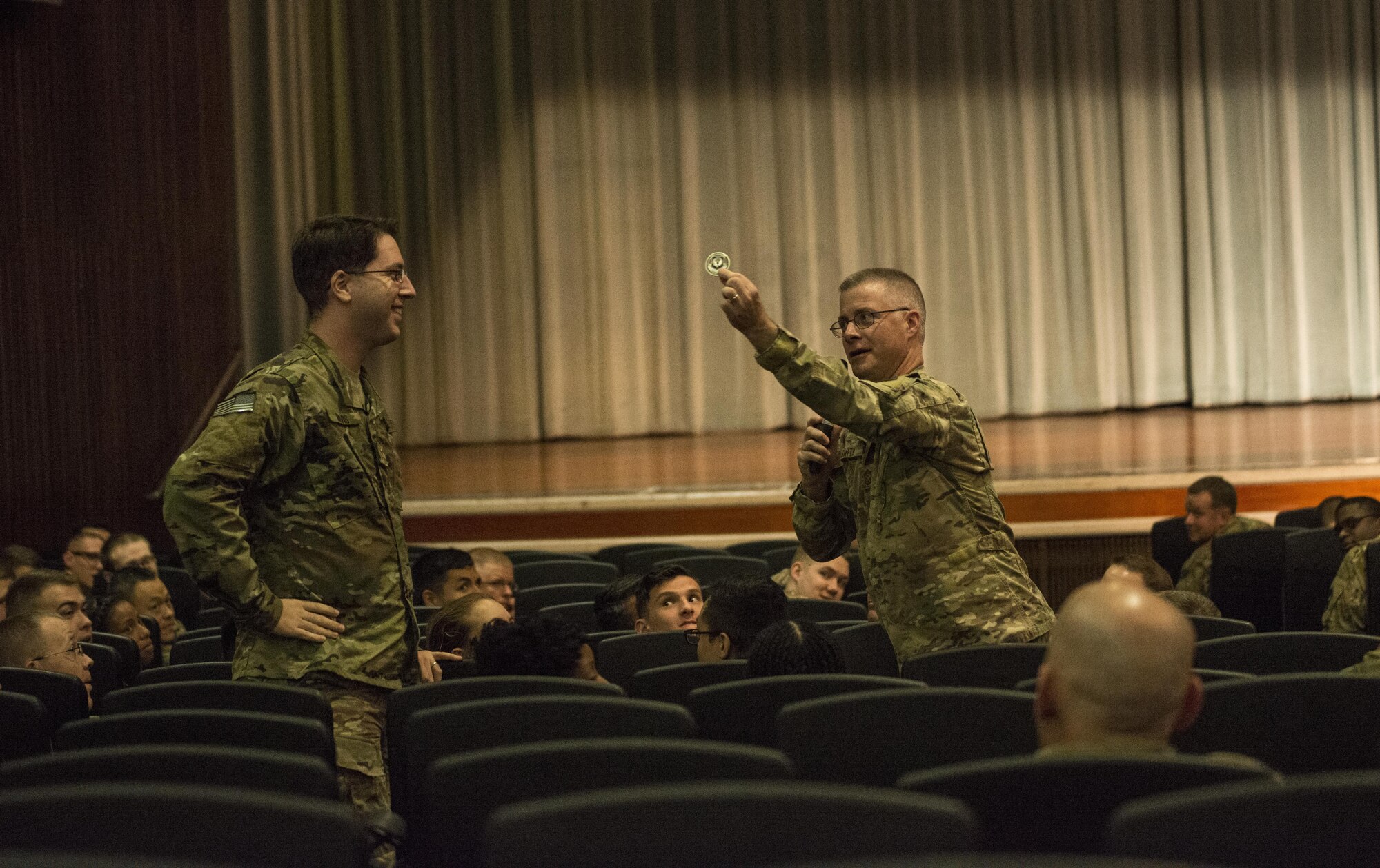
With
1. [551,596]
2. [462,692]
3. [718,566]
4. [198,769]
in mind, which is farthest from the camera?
[718,566]

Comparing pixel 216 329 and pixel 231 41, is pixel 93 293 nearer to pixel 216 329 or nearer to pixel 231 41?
pixel 216 329

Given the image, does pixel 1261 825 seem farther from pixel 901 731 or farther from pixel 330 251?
pixel 330 251

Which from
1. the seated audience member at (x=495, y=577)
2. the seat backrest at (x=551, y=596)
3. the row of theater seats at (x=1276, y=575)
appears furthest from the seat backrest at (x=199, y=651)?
the row of theater seats at (x=1276, y=575)

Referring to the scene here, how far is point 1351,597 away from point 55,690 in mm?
3872

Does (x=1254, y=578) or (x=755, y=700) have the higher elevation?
(x=755, y=700)

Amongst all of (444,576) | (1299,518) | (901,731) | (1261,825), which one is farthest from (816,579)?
(1261,825)

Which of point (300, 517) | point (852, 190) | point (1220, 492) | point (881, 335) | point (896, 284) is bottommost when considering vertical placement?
point (1220, 492)

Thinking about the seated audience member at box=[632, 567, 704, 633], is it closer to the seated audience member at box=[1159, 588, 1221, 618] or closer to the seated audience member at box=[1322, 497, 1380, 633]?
the seated audience member at box=[1159, 588, 1221, 618]

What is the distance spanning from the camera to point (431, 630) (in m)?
4.26

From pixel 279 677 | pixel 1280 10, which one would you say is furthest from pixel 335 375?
pixel 1280 10

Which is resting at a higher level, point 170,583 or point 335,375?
point 335,375

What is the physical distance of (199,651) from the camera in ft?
14.6

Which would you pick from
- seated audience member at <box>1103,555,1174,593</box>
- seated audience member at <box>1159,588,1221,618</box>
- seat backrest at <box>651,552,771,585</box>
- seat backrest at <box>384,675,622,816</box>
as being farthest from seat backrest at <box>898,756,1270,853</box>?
seat backrest at <box>651,552,771,585</box>

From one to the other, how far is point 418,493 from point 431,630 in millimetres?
6266
